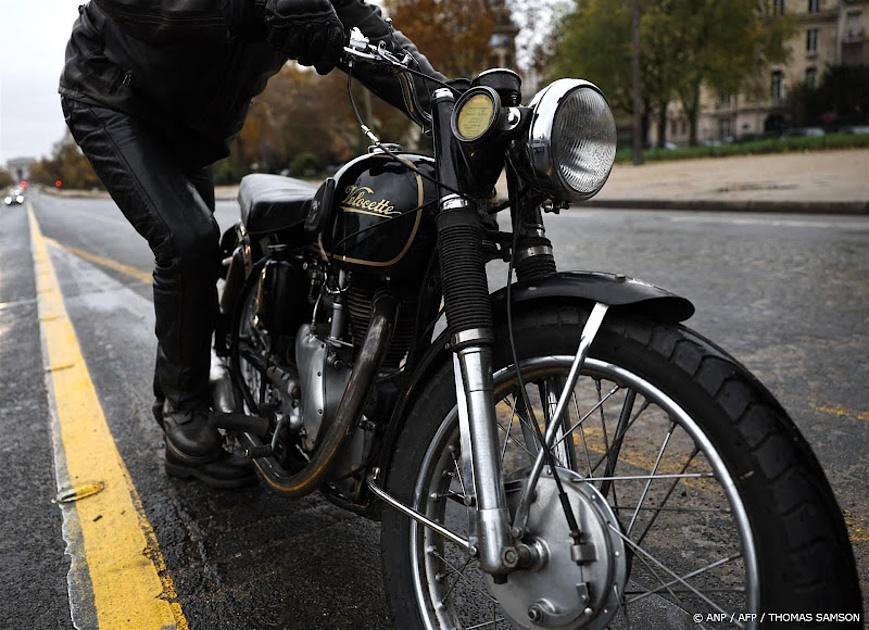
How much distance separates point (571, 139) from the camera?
1.52m

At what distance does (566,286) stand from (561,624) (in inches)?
24.3

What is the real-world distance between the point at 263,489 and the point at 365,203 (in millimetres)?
1396

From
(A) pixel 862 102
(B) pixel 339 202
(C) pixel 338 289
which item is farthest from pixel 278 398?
(A) pixel 862 102

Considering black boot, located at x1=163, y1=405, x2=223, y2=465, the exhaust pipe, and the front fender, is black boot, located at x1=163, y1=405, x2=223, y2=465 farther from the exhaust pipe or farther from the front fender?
the front fender

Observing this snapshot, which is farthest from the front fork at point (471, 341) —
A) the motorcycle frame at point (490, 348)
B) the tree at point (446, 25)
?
the tree at point (446, 25)

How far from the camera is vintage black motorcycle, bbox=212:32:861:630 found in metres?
1.25

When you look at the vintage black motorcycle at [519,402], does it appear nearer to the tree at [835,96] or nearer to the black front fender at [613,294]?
the black front fender at [613,294]

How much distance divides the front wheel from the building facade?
2589 inches

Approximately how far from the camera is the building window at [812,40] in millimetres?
68438

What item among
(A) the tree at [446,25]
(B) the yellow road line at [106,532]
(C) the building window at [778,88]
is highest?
(A) the tree at [446,25]

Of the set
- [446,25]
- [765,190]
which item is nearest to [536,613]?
[765,190]

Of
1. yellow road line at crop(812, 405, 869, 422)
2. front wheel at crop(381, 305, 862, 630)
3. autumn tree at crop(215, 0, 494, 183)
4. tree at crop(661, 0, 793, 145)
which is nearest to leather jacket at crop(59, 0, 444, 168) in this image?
front wheel at crop(381, 305, 862, 630)

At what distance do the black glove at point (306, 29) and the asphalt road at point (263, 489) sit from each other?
4.47ft

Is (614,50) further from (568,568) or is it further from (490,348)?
(568,568)
